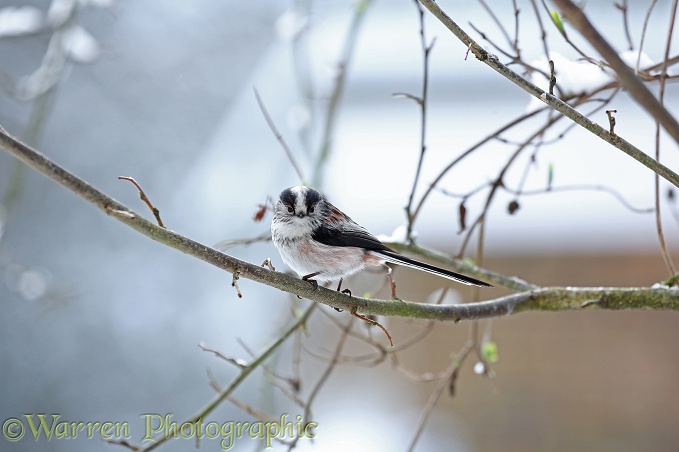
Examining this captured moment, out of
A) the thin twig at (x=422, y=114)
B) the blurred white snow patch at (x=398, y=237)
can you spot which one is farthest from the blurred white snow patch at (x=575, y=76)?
the blurred white snow patch at (x=398, y=237)

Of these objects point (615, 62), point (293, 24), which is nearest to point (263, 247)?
point (293, 24)

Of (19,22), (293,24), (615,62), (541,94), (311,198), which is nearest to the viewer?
(615,62)

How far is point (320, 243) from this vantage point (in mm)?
1629

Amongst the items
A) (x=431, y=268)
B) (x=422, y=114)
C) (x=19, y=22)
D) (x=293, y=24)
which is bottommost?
(x=431, y=268)

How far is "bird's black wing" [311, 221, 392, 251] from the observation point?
1.60 m

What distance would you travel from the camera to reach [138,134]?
3.90 meters

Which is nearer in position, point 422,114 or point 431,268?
point 431,268

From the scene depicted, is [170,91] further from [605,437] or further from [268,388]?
[605,437]

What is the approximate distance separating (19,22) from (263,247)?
5.42 feet

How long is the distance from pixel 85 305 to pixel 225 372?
33.4 inches

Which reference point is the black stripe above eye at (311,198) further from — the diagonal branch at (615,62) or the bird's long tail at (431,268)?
the diagonal branch at (615,62)

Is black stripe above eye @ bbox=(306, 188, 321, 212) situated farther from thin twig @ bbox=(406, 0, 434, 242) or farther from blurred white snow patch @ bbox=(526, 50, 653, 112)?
blurred white snow patch @ bbox=(526, 50, 653, 112)

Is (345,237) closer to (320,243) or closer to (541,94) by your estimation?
(320,243)

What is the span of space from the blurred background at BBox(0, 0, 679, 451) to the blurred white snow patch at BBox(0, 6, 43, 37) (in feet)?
0.35
